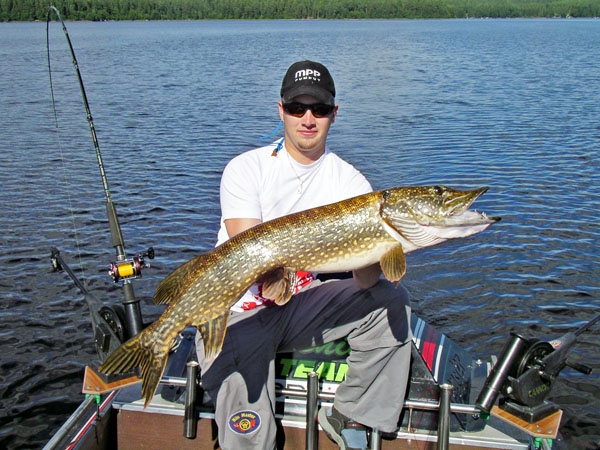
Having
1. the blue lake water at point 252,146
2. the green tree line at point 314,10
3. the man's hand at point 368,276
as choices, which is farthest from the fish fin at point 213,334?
the green tree line at point 314,10

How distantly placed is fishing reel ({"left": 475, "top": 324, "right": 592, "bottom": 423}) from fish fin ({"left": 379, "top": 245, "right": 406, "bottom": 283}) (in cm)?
83

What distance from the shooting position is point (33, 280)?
7.91 metres

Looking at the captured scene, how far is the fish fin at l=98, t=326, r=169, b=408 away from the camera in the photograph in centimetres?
303

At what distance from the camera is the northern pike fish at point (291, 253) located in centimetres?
307

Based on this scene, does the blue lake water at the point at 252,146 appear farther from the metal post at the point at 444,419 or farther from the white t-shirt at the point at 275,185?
the white t-shirt at the point at 275,185

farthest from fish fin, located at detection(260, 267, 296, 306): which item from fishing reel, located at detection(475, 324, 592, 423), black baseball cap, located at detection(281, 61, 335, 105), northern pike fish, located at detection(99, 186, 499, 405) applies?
fishing reel, located at detection(475, 324, 592, 423)

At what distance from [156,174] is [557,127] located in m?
10.0

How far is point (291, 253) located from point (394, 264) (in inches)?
20.4

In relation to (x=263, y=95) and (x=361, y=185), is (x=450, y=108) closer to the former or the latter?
(x=263, y=95)

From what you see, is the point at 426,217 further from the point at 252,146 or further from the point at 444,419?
the point at 252,146

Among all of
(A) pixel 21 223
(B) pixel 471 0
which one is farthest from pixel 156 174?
(B) pixel 471 0

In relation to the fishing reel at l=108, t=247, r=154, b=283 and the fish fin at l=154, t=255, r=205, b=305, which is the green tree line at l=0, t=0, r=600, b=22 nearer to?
the fishing reel at l=108, t=247, r=154, b=283

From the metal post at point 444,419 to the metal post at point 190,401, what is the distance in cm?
135

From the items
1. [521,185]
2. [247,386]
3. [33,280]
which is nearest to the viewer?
[247,386]
